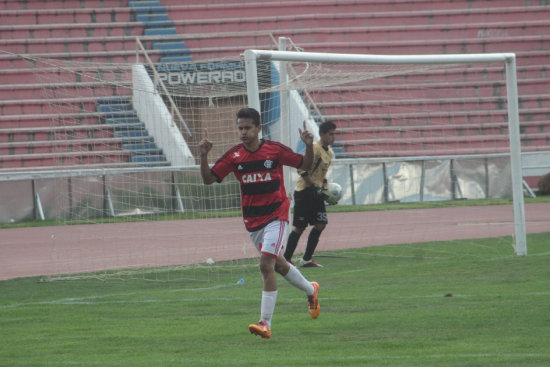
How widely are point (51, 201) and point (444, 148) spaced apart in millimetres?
10648

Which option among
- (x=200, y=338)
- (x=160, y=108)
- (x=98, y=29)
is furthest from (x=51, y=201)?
(x=200, y=338)

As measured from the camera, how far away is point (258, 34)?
92.6ft

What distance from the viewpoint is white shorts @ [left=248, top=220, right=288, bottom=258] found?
24.5ft

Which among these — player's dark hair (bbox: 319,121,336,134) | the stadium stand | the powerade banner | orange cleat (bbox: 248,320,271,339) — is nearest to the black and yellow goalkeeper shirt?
player's dark hair (bbox: 319,121,336,134)

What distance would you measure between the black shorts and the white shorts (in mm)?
4727

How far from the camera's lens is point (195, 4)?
30156 millimetres

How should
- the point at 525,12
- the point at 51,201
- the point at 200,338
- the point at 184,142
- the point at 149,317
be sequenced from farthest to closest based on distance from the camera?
the point at 525,12, the point at 51,201, the point at 184,142, the point at 149,317, the point at 200,338

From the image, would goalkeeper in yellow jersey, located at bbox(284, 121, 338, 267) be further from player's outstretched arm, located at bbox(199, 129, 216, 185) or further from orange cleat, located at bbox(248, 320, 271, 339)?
orange cleat, located at bbox(248, 320, 271, 339)

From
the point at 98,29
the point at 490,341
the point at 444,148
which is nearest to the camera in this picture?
the point at 490,341

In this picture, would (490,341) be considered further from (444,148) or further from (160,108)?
(444,148)

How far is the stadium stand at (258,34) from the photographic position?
26.8 meters

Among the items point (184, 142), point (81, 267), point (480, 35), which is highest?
point (480, 35)

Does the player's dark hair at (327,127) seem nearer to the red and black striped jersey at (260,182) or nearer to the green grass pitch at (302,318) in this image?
the green grass pitch at (302,318)

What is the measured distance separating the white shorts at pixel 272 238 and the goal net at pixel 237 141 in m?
3.91
